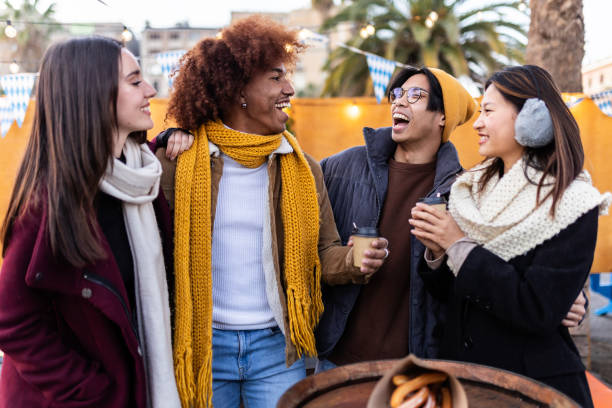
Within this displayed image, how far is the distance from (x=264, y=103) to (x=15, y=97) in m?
4.22

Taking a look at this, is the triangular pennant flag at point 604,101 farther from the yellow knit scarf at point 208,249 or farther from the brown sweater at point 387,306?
the yellow knit scarf at point 208,249

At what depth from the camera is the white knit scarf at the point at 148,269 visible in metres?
1.74

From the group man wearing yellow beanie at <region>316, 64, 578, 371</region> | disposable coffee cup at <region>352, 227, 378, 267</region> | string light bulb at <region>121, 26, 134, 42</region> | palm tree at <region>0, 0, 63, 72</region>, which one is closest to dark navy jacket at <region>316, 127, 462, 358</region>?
man wearing yellow beanie at <region>316, 64, 578, 371</region>

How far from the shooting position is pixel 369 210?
258 centimetres

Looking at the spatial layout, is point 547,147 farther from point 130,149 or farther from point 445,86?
point 130,149

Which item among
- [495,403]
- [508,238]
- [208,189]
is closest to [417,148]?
[508,238]

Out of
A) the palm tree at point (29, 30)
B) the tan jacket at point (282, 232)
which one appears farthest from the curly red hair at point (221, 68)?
the palm tree at point (29, 30)

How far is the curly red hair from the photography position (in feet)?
7.32

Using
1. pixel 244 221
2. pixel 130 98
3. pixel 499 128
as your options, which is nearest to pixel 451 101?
pixel 499 128

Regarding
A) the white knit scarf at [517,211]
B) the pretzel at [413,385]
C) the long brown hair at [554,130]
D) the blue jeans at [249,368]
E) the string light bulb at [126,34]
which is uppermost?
the string light bulb at [126,34]

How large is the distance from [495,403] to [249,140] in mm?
1368

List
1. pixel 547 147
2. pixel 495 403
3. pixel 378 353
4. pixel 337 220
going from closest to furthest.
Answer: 1. pixel 495 403
2. pixel 547 147
3. pixel 378 353
4. pixel 337 220

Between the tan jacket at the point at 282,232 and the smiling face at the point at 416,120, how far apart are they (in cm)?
52

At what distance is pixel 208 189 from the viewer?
6.96 ft
